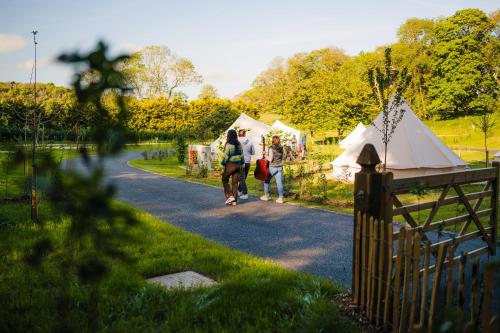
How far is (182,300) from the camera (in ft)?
14.3

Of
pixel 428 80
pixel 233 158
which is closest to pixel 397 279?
pixel 233 158

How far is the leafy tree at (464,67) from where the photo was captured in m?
48.1

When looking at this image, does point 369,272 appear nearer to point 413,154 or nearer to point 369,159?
point 369,159

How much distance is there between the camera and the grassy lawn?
3824 mm

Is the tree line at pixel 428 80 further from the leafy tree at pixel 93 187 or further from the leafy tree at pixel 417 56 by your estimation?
the leafy tree at pixel 93 187

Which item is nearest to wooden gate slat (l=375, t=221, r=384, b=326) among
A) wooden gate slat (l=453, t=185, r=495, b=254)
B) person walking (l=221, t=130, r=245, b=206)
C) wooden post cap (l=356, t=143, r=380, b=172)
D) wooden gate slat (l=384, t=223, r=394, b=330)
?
wooden gate slat (l=384, t=223, r=394, b=330)

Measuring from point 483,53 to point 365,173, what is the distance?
52961 millimetres

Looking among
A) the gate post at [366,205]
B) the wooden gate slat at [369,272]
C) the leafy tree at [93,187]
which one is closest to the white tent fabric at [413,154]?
the gate post at [366,205]

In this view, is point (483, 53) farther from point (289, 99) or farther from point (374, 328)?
point (374, 328)

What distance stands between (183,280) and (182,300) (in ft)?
2.58

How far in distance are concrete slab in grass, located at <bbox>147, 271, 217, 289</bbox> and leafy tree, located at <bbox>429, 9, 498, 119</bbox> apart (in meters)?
49.8

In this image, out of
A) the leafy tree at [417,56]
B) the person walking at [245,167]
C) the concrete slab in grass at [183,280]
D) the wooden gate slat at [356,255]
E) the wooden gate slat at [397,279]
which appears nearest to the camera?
the wooden gate slat at [397,279]

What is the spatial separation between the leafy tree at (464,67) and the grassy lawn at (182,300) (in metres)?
49.5

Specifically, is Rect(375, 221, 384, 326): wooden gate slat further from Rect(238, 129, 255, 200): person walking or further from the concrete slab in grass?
Rect(238, 129, 255, 200): person walking
